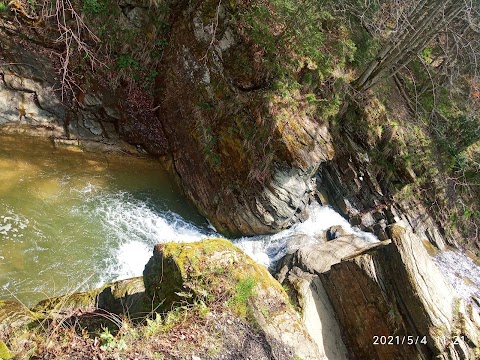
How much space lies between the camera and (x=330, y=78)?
10203mm

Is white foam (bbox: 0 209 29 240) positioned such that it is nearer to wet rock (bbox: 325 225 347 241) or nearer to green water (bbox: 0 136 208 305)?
green water (bbox: 0 136 208 305)

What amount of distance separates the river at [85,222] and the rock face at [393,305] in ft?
7.32

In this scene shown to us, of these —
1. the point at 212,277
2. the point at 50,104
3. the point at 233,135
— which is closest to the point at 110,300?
the point at 212,277

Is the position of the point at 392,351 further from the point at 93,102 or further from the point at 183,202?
the point at 93,102

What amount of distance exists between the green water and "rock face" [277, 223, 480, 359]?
3.96 metres

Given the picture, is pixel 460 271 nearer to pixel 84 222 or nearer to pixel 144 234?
pixel 144 234

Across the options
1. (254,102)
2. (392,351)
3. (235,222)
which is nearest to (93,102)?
(254,102)

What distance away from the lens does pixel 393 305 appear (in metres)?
6.55

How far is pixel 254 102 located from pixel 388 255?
17.0ft

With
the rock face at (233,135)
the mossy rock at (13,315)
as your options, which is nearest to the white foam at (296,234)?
the rock face at (233,135)

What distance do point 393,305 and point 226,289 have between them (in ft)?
12.3

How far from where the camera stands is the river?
23.3 feet

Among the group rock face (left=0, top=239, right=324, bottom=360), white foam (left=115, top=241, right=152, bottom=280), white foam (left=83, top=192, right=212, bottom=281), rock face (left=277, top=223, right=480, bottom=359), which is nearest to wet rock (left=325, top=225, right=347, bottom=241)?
rock face (left=277, top=223, right=480, bottom=359)

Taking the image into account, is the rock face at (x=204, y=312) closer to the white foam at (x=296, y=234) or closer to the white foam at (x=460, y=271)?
the white foam at (x=296, y=234)
